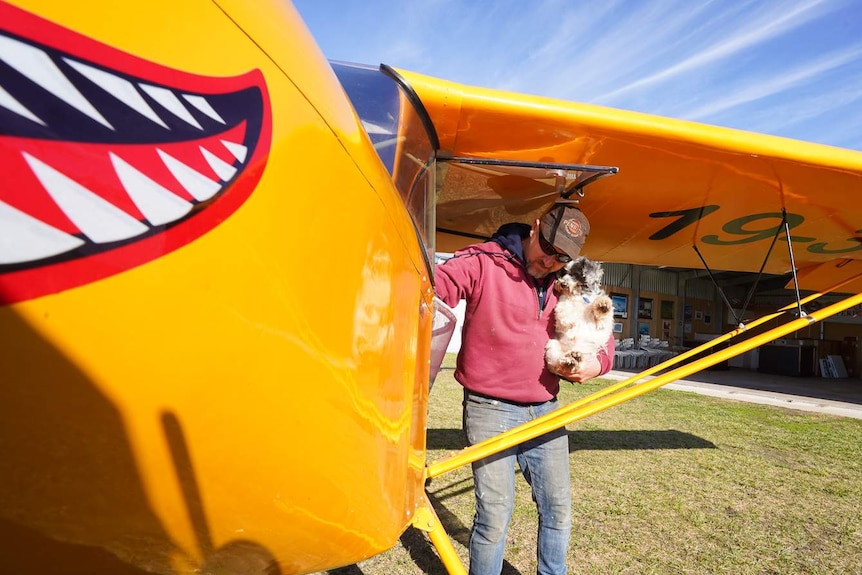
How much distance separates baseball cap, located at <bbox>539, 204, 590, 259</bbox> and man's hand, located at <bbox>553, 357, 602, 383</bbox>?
55 centimetres

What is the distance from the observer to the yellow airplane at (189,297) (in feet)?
1.75

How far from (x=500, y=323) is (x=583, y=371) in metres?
0.47

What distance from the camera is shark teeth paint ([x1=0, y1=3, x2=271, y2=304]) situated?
50cm

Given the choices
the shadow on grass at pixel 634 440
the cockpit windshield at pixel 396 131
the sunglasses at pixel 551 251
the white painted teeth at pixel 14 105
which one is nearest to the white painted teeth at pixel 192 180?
the white painted teeth at pixel 14 105

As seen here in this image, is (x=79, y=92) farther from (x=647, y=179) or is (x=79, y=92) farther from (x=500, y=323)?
(x=647, y=179)

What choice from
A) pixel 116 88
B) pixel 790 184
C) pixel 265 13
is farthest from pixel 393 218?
pixel 790 184

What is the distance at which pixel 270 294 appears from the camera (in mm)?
750

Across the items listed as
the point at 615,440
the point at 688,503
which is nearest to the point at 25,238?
the point at 688,503

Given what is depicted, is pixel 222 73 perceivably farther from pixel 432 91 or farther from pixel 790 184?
pixel 790 184

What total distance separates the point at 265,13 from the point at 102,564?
0.90 m

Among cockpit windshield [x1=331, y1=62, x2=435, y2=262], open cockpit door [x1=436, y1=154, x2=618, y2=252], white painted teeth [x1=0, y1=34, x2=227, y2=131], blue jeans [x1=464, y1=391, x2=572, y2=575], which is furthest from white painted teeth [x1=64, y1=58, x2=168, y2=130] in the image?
blue jeans [x1=464, y1=391, x2=572, y2=575]

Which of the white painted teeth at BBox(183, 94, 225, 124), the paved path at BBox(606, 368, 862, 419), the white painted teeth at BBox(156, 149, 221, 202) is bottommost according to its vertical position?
the paved path at BBox(606, 368, 862, 419)

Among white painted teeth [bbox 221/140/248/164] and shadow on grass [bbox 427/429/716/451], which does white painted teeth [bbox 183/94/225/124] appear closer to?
white painted teeth [bbox 221/140/248/164]

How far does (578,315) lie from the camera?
2537 mm
